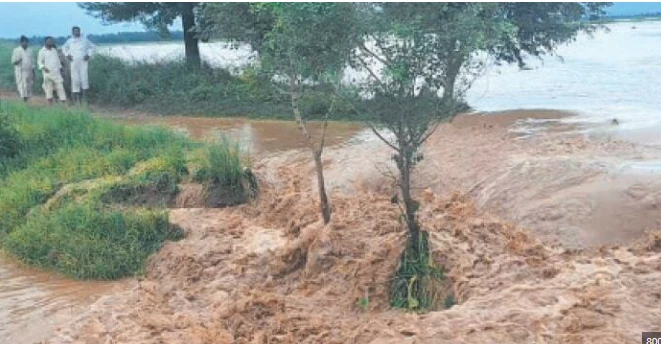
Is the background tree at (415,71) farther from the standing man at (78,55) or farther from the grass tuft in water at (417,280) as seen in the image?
the standing man at (78,55)

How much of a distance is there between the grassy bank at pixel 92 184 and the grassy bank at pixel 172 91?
4.71 m

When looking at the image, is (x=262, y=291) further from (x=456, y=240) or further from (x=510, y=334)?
(x=510, y=334)

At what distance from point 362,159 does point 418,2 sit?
4.65m

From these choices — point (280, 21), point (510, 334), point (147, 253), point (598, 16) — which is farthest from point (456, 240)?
point (598, 16)

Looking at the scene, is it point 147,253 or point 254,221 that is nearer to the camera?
point 147,253

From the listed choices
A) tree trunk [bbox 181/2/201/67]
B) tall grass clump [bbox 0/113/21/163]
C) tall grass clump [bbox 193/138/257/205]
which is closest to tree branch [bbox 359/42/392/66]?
tall grass clump [bbox 193/138/257/205]

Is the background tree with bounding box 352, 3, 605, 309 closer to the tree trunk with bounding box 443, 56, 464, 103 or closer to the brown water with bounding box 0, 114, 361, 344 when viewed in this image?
the tree trunk with bounding box 443, 56, 464, 103

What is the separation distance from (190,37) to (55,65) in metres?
4.42

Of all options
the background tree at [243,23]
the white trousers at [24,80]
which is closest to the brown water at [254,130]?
the white trousers at [24,80]

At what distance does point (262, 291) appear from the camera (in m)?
7.11

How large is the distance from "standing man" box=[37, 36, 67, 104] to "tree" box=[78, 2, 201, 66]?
10.1ft

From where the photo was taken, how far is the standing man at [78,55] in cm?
1620

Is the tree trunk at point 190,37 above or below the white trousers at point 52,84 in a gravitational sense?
above

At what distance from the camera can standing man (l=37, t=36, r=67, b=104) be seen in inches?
630
